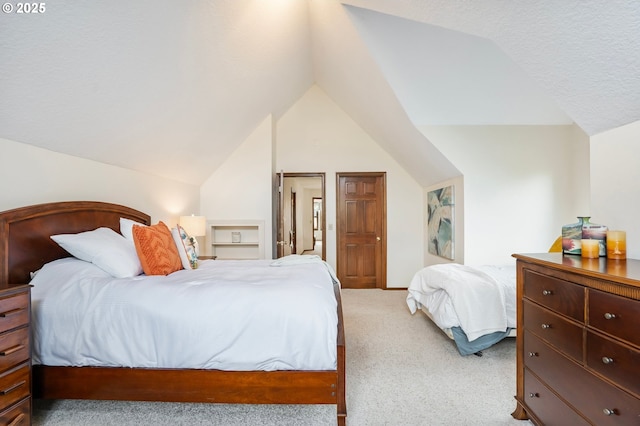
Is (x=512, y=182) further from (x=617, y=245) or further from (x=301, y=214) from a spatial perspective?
(x=301, y=214)

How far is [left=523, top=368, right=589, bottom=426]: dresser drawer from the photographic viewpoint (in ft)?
4.47

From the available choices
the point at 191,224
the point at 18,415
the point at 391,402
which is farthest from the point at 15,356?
the point at 191,224

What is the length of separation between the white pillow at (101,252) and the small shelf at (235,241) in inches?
102

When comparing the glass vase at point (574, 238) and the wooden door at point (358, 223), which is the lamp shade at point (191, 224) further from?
the glass vase at point (574, 238)

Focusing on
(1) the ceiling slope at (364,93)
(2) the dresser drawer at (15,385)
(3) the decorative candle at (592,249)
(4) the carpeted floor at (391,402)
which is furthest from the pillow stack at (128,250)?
(3) the decorative candle at (592,249)

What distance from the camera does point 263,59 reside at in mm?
3350

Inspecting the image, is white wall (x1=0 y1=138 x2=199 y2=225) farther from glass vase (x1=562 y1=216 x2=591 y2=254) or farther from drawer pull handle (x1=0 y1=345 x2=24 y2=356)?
glass vase (x1=562 y1=216 x2=591 y2=254)

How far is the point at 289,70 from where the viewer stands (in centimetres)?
408

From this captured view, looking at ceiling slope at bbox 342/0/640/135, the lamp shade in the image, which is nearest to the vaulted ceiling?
ceiling slope at bbox 342/0/640/135

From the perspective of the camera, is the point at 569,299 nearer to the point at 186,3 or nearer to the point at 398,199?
the point at 186,3

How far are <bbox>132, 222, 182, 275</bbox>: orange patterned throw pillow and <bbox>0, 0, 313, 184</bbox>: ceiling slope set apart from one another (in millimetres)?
891

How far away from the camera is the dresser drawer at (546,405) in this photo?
53.6 inches

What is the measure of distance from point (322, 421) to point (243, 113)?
11.4 feet

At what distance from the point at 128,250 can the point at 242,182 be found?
8.66 ft
